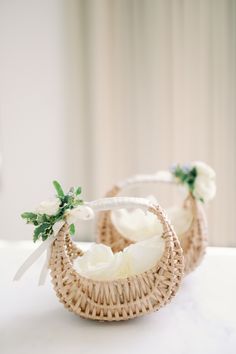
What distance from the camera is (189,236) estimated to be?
4.69 feet

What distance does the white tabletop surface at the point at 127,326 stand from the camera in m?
Answer: 0.98

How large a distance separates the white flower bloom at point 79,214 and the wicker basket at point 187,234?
418mm

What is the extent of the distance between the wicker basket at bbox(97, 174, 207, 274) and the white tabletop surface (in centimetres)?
7

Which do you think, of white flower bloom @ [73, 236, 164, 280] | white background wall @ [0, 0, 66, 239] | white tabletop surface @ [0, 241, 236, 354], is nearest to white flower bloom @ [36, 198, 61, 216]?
white flower bloom @ [73, 236, 164, 280]

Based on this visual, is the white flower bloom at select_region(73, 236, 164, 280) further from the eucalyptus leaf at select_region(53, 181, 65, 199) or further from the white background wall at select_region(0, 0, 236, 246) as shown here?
the white background wall at select_region(0, 0, 236, 246)

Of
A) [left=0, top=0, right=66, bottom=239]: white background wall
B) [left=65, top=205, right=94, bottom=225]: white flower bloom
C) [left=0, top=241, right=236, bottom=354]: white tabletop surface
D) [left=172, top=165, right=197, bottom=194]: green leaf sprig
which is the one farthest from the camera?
[left=0, top=0, right=66, bottom=239]: white background wall

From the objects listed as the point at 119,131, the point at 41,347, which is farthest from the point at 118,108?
the point at 41,347

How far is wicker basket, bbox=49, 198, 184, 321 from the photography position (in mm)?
1092

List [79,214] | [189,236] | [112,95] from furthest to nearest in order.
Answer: [112,95], [189,236], [79,214]

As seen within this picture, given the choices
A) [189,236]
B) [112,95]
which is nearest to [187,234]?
[189,236]

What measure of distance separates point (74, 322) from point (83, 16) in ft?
7.43

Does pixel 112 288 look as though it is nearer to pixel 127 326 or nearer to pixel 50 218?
pixel 127 326

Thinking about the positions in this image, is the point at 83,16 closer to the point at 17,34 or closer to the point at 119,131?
the point at 17,34

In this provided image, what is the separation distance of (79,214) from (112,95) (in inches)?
78.2
